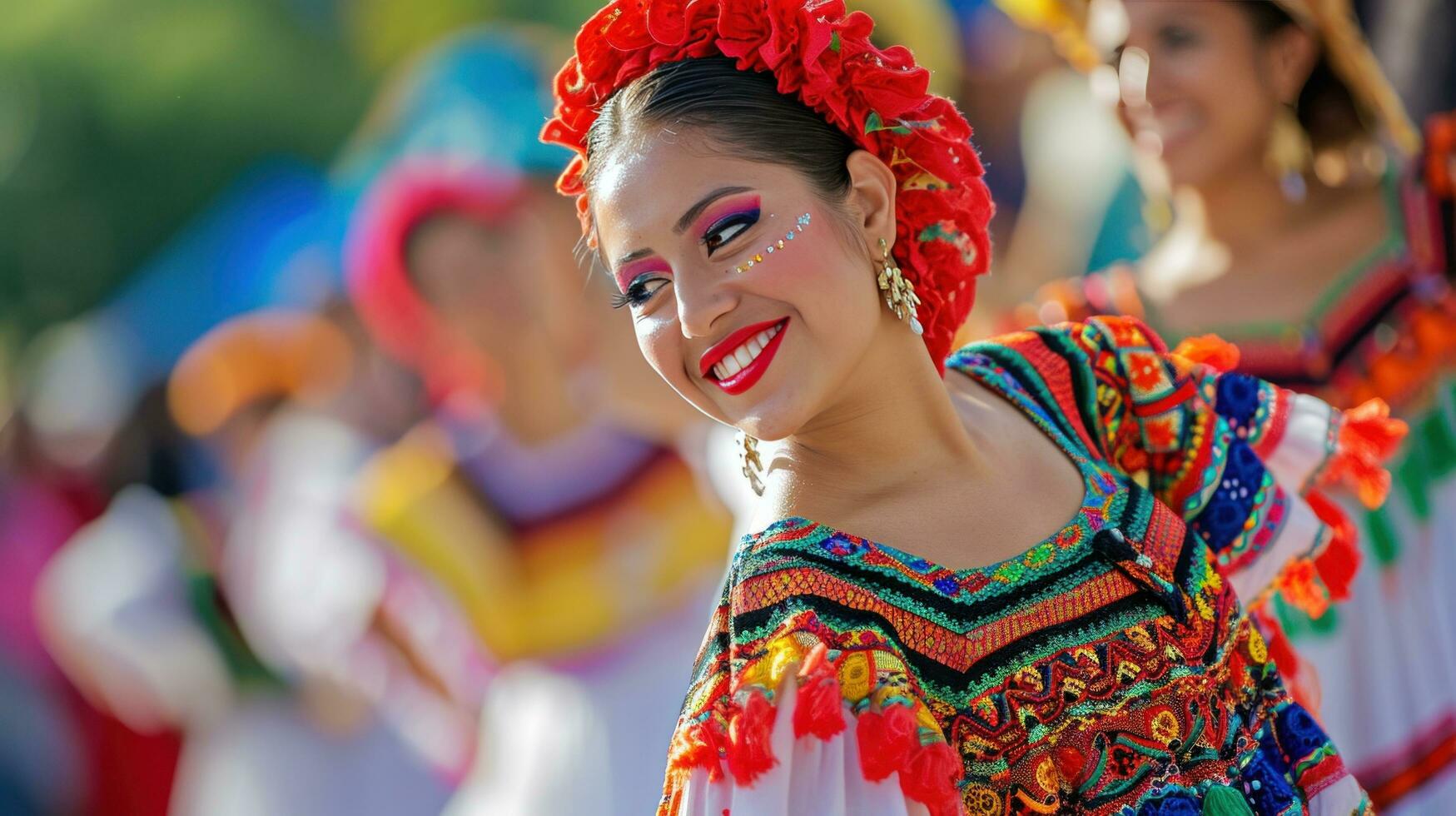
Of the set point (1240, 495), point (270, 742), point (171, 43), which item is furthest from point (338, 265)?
point (1240, 495)

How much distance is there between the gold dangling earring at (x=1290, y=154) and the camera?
11.7ft

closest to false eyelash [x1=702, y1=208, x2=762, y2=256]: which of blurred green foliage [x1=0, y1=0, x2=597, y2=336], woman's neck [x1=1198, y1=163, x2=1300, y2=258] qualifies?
woman's neck [x1=1198, y1=163, x2=1300, y2=258]

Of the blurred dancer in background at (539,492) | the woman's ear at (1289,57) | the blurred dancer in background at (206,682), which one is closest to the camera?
the woman's ear at (1289,57)

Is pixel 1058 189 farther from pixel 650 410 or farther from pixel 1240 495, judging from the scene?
pixel 1240 495

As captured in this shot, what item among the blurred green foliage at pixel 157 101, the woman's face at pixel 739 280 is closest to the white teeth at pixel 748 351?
the woman's face at pixel 739 280

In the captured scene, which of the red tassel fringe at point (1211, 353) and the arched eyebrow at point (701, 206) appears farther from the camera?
the red tassel fringe at point (1211, 353)

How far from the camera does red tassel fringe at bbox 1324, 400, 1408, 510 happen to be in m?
2.12

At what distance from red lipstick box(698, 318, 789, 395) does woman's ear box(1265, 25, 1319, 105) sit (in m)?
2.17

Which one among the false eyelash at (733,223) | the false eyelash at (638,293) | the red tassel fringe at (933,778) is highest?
the false eyelash at (733,223)

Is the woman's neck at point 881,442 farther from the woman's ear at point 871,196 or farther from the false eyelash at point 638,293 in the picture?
the false eyelash at point 638,293

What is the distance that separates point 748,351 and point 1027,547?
0.36 meters

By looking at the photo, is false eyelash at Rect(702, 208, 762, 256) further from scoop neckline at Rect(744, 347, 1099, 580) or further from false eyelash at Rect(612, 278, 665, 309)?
scoop neckline at Rect(744, 347, 1099, 580)

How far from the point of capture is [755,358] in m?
1.69

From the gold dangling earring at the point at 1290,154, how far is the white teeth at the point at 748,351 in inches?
87.2
